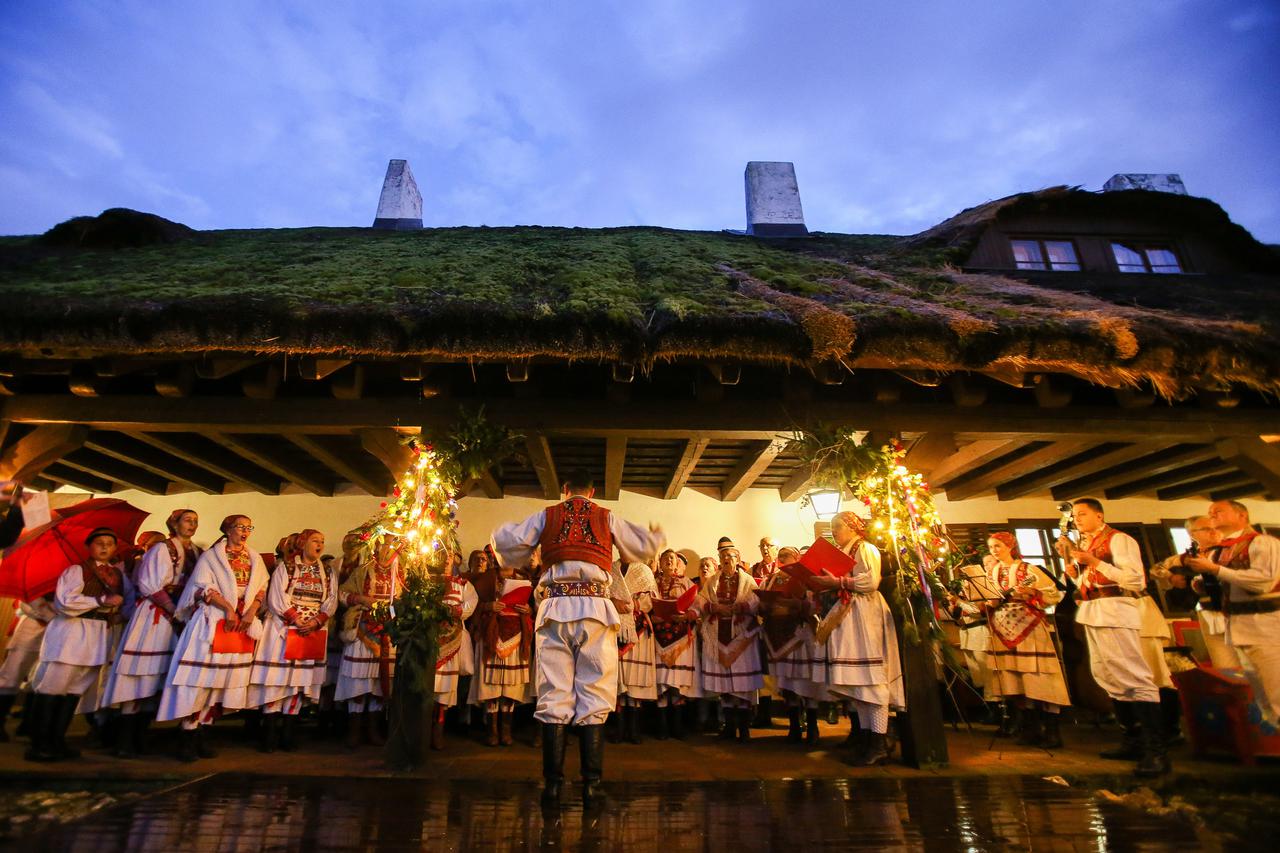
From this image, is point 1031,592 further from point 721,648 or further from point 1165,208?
point 1165,208

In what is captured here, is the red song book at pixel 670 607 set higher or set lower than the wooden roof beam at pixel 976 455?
lower

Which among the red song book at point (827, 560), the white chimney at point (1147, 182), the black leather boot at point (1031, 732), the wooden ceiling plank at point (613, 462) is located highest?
the white chimney at point (1147, 182)

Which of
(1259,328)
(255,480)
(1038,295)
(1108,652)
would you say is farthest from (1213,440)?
(255,480)

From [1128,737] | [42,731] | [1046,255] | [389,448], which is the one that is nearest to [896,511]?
[1128,737]

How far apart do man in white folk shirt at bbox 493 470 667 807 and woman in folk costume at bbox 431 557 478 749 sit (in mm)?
1717

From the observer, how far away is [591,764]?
3316mm

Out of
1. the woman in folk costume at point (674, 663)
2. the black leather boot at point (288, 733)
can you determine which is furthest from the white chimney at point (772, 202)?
the black leather boot at point (288, 733)

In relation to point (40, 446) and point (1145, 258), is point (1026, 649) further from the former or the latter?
point (40, 446)

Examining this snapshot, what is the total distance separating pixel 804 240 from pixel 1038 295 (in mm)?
3533

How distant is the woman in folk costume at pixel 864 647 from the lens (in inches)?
174

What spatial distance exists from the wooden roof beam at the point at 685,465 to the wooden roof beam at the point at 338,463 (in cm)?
397

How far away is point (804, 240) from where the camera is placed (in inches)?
325

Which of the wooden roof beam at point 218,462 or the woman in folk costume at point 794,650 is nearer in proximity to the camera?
the woman in folk costume at point 794,650

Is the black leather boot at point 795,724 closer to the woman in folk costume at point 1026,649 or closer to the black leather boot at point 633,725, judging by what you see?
the black leather boot at point 633,725
